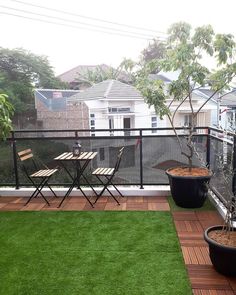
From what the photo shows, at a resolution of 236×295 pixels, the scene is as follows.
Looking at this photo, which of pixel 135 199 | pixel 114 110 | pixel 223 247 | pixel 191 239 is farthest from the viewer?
pixel 114 110

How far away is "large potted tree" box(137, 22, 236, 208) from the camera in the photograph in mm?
3246

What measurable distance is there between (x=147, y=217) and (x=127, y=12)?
43.9 feet

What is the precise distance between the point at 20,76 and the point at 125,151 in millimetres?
14066

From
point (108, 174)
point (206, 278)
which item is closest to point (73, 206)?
point (108, 174)

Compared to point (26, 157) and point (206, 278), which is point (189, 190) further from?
point (26, 157)

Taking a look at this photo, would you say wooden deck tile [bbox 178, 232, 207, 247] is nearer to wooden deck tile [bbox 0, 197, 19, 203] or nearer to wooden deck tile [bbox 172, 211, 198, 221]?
wooden deck tile [bbox 172, 211, 198, 221]

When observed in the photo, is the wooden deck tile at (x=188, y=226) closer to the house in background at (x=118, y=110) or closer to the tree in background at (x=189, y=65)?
the tree in background at (x=189, y=65)

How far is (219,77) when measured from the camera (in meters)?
3.44

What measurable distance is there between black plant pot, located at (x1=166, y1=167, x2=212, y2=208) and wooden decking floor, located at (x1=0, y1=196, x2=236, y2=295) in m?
0.14

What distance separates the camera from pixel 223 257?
2.11 metres

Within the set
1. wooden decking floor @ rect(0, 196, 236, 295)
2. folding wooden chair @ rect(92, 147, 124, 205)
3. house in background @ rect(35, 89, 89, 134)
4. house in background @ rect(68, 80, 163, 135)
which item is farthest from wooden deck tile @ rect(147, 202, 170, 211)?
house in background @ rect(35, 89, 89, 134)

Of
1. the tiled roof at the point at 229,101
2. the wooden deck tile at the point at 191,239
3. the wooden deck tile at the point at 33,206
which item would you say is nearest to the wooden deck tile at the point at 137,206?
the wooden deck tile at the point at 191,239

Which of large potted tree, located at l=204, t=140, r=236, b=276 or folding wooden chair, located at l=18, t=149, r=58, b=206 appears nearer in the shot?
large potted tree, located at l=204, t=140, r=236, b=276

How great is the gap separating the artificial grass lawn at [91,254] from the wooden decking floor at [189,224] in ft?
0.31
